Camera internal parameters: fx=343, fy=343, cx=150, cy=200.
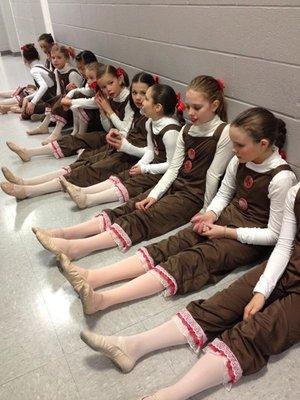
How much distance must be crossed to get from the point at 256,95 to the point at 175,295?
959 mm

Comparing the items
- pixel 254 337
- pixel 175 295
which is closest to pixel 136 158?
pixel 175 295

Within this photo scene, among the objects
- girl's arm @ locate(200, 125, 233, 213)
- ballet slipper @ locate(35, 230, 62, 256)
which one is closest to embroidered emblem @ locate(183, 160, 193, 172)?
girl's arm @ locate(200, 125, 233, 213)

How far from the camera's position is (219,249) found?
1423mm

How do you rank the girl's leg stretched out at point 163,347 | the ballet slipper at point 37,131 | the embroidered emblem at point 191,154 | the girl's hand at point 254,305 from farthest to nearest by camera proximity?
the ballet slipper at point 37,131, the embroidered emblem at point 191,154, the girl's hand at point 254,305, the girl's leg stretched out at point 163,347

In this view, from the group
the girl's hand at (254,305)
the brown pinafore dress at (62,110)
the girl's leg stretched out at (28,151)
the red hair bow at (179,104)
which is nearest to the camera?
the girl's hand at (254,305)

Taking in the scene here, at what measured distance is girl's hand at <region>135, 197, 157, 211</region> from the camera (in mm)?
1783

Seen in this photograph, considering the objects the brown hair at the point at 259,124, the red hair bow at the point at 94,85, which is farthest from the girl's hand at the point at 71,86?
the brown hair at the point at 259,124

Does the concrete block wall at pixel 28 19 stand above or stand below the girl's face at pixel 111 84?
above

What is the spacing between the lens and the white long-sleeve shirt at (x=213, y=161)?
165cm

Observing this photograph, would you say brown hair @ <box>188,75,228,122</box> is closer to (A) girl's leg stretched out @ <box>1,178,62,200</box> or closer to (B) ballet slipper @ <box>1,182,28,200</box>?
(A) girl's leg stretched out @ <box>1,178,62,200</box>

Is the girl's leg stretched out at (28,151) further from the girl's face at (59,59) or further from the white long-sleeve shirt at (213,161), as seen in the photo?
the white long-sleeve shirt at (213,161)

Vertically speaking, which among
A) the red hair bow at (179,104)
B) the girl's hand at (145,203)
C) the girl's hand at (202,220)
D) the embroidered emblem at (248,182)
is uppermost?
the red hair bow at (179,104)

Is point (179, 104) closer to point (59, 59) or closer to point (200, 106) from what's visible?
point (200, 106)

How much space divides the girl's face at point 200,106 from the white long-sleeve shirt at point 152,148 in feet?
0.88
